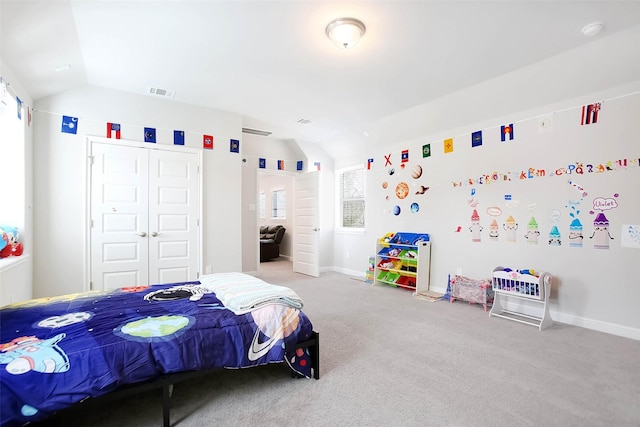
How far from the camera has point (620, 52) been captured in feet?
9.17

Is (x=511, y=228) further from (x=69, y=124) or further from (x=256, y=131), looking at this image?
(x=69, y=124)

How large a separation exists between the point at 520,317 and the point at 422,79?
297 centimetres

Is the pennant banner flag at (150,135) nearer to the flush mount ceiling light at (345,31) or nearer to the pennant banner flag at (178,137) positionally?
the pennant banner flag at (178,137)

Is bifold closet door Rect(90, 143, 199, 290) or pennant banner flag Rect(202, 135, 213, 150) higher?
pennant banner flag Rect(202, 135, 213, 150)

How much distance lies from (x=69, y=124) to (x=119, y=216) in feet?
4.13

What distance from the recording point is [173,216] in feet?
14.8

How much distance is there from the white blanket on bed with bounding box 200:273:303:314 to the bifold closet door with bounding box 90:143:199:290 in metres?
2.18

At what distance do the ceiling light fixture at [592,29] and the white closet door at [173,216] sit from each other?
183 inches

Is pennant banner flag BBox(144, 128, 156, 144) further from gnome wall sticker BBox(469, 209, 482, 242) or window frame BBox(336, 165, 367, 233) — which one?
gnome wall sticker BBox(469, 209, 482, 242)

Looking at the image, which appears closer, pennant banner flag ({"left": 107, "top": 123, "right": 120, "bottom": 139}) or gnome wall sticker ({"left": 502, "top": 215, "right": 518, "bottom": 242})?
gnome wall sticker ({"left": 502, "top": 215, "right": 518, "bottom": 242})

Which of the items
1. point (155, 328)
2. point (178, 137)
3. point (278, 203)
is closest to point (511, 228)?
point (155, 328)

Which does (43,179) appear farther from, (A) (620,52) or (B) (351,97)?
(A) (620,52)

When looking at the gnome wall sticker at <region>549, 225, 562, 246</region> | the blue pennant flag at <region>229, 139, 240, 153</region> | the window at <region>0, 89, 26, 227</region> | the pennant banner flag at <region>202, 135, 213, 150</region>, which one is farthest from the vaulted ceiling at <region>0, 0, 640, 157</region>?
the gnome wall sticker at <region>549, 225, 562, 246</region>

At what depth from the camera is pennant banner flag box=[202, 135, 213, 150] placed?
4754 millimetres
